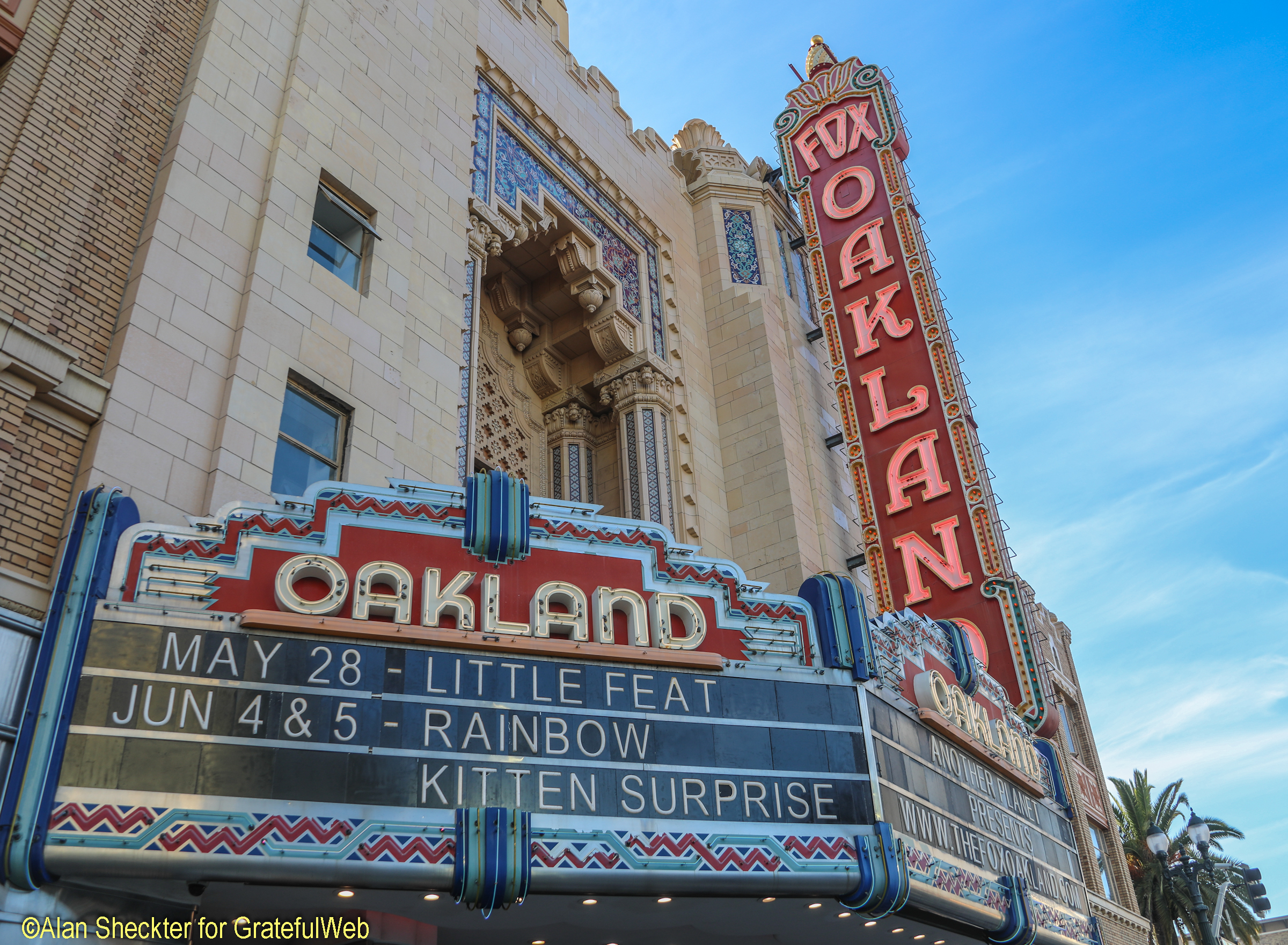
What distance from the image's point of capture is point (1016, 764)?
14.8 metres

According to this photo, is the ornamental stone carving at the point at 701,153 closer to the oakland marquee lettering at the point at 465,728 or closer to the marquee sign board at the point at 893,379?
the marquee sign board at the point at 893,379

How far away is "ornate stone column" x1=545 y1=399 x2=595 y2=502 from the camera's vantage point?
22.5 metres

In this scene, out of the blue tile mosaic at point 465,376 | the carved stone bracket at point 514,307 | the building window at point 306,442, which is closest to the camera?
the building window at point 306,442

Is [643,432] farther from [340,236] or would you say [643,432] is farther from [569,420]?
[340,236]

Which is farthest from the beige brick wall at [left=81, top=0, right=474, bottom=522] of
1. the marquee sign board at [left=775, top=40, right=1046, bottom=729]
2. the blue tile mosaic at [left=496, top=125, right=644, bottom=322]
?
the marquee sign board at [left=775, top=40, right=1046, bottom=729]

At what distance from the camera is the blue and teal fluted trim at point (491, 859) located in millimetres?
8586

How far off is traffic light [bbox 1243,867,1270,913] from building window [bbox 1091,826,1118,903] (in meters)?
13.5

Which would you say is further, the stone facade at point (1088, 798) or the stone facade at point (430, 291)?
the stone facade at point (1088, 798)

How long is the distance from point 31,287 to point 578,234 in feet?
40.7

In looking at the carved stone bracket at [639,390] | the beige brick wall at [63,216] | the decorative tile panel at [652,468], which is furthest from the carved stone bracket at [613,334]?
the beige brick wall at [63,216]

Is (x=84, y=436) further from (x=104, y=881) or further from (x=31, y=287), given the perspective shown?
(x=104, y=881)

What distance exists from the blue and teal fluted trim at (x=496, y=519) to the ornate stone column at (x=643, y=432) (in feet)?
33.6

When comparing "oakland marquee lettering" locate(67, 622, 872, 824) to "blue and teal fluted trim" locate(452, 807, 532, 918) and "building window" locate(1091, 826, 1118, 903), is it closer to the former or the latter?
"blue and teal fluted trim" locate(452, 807, 532, 918)

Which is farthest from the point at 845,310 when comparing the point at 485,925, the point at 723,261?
the point at 485,925
